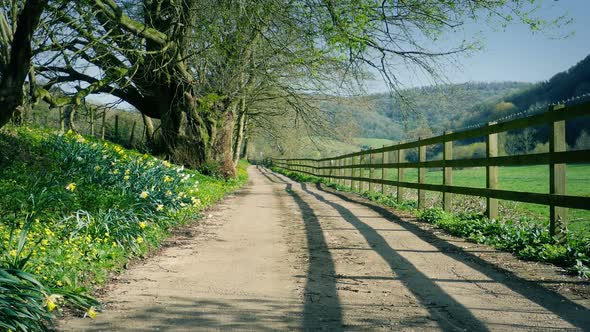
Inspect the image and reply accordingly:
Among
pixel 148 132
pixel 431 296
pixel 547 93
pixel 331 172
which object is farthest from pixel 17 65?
pixel 547 93

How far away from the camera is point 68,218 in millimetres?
4941

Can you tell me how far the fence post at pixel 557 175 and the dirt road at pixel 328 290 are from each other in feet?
2.47

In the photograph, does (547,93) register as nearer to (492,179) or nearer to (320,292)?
(492,179)

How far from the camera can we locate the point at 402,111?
1138 cm

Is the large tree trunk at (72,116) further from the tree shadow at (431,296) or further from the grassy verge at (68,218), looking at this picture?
the tree shadow at (431,296)

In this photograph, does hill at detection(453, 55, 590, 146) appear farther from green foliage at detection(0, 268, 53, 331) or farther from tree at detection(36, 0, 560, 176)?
green foliage at detection(0, 268, 53, 331)

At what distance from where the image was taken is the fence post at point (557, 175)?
5453mm

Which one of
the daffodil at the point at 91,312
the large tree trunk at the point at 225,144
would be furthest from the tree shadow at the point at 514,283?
the large tree trunk at the point at 225,144

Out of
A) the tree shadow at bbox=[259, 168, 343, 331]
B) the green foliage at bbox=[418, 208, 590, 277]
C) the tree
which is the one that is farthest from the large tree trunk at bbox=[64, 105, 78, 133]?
the green foliage at bbox=[418, 208, 590, 277]

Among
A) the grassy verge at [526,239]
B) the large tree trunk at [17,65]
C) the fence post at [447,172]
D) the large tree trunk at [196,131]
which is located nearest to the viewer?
the grassy verge at [526,239]

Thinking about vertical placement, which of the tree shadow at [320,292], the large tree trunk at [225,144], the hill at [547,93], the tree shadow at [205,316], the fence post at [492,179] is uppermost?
the hill at [547,93]

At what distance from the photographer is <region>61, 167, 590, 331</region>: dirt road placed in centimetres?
323

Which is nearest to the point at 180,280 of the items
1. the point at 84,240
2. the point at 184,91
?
the point at 84,240

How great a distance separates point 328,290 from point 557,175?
10.1 feet
